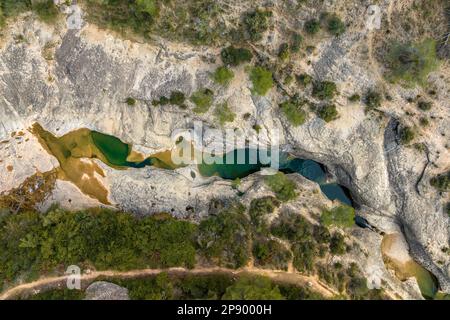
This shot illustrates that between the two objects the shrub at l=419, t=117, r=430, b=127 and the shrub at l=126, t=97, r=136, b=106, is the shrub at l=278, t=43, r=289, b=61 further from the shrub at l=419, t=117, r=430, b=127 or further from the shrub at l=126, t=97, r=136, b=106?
the shrub at l=126, t=97, r=136, b=106

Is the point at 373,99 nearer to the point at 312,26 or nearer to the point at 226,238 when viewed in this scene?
the point at 312,26

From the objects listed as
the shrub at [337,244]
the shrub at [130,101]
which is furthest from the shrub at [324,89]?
the shrub at [130,101]

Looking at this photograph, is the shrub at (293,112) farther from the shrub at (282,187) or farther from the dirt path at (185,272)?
the dirt path at (185,272)

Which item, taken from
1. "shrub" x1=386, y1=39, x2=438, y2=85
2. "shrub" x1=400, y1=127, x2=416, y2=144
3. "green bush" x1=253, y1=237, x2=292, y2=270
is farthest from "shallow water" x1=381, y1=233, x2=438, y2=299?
"shrub" x1=386, y1=39, x2=438, y2=85

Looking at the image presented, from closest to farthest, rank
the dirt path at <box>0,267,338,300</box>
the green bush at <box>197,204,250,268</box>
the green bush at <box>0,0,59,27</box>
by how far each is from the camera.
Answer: the dirt path at <box>0,267,338,300</box> < the green bush at <box>197,204,250,268</box> < the green bush at <box>0,0,59,27</box>

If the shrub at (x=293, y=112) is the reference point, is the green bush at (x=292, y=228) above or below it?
below

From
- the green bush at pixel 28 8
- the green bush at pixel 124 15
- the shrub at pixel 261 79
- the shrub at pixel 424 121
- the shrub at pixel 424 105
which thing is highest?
the green bush at pixel 28 8

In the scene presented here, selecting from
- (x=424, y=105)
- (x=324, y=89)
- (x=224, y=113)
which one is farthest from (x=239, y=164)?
(x=424, y=105)
